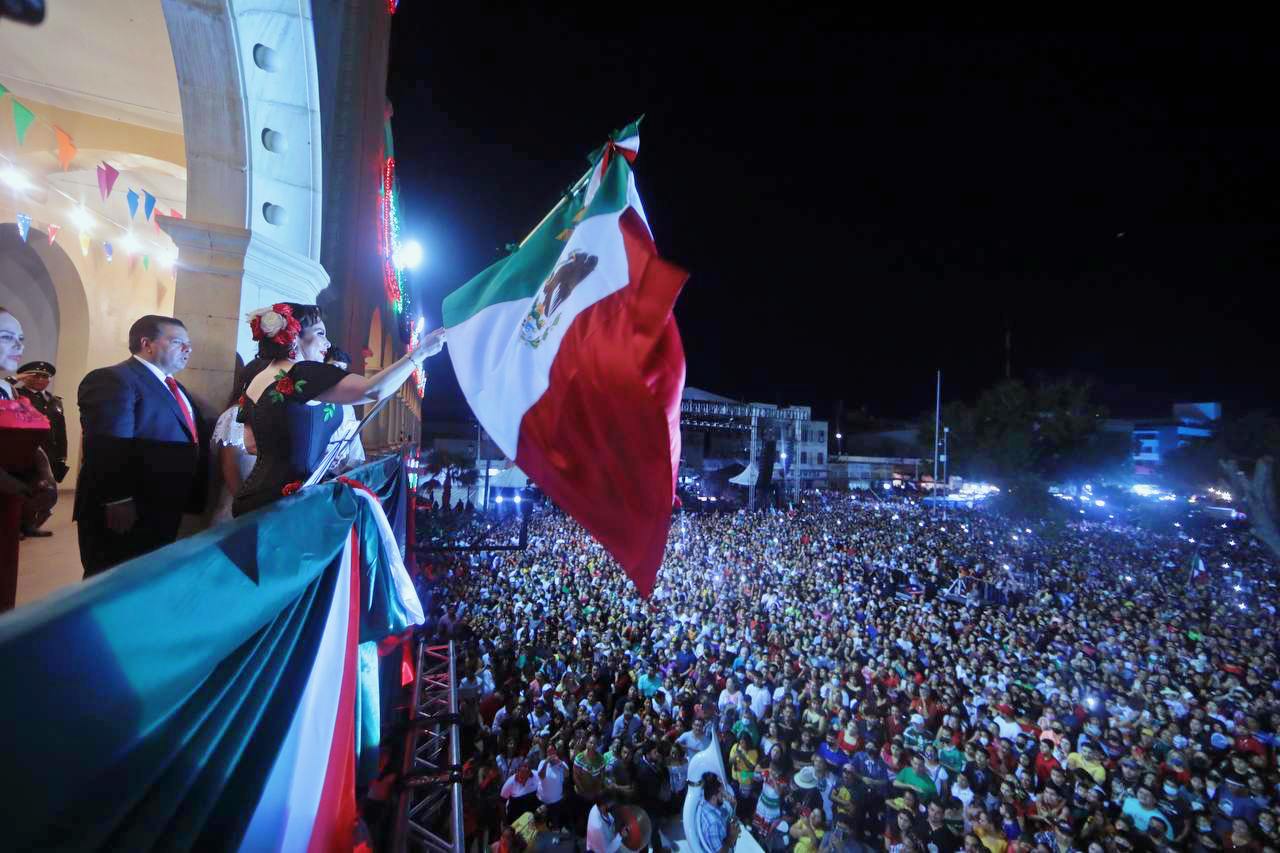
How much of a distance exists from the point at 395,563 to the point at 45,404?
3.84 m

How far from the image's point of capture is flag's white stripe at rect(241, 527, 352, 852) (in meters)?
1.08

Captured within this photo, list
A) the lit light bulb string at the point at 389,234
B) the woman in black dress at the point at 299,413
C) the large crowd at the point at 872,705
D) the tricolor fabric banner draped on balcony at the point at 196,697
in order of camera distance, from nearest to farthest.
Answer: the tricolor fabric banner draped on balcony at the point at 196,697
the woman in black dress at the point at 299,413
the large crowd at the point at 872,705
the lit light bulb string at the point at 389,234

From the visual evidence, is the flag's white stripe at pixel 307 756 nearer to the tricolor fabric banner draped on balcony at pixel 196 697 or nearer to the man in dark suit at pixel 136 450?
the tricolor fabric banner draped on balcony at pixel 196 697

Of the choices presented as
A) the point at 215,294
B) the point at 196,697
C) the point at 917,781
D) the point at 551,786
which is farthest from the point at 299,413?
the point at 917,781

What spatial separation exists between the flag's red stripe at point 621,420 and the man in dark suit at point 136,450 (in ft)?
6.46

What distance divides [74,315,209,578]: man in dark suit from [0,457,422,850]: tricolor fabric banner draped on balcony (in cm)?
191

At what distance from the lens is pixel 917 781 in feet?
19.0

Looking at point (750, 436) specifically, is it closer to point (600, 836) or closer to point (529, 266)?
A: point (600, 836)

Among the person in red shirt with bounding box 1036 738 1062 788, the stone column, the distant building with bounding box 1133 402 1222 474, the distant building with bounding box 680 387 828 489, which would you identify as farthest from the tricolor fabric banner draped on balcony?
the distant building with bounding box 1133 402 1222 474

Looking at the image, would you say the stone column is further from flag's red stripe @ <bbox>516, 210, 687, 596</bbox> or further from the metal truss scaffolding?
flag's red stripe @ <bbox>516, 210, 687, 596</bbox>

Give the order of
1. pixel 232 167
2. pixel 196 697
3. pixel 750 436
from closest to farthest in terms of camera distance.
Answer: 1. pixel 196 697
2. pixel 232 167
3. pixel 750 436

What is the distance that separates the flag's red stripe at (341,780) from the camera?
4.48ft

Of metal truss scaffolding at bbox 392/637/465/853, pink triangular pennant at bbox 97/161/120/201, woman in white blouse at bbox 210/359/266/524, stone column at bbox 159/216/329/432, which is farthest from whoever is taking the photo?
pink triangular pennant at bbox 97/161/120/201

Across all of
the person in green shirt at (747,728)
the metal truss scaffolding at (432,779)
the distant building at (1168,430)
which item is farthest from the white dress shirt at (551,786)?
the distant building at (1168,430)
